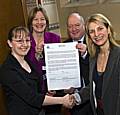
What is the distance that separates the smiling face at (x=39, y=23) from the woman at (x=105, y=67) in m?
0.53

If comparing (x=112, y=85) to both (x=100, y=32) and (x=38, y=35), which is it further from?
(x=38, y=35)

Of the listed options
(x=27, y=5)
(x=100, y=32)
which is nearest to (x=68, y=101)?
(x=100, y=32)

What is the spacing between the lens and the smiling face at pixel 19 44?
2.31 meters

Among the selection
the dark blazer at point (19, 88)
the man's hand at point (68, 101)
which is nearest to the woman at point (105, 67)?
the man's hand at point (68, 101)

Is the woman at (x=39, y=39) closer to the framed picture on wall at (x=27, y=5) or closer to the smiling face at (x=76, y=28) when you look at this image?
the smiling face at (x=76, y=28)

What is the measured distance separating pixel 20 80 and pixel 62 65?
1.35ft

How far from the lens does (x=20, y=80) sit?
88.4 inches

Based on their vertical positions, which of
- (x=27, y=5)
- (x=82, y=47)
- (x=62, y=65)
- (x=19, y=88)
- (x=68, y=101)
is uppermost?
(x=27, y=5)

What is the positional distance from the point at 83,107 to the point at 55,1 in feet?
5.33

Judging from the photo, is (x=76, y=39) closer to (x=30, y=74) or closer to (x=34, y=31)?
(x=34, y=31)

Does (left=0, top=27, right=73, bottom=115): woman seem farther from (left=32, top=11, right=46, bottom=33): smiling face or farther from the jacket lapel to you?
the jacket lapel

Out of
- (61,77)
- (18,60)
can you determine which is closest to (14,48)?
(18,60)

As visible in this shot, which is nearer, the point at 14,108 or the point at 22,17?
the point at 14,108

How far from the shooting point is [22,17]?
13.0ft
